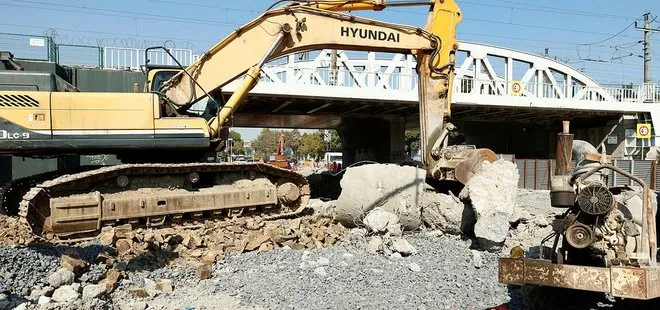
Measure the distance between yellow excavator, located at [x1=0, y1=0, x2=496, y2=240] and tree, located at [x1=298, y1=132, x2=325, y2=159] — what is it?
6349 centimetres

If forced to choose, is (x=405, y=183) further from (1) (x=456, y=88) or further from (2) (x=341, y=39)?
(1) (x=456, y=88)

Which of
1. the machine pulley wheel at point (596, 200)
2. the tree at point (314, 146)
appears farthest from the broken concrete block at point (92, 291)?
the tree at point (314, 146)

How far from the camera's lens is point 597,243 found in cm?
484

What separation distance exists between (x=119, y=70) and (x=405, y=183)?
1245cm

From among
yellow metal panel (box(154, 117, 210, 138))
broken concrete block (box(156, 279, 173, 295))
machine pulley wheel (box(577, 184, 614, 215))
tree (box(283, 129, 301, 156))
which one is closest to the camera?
machine pulley wheel (box(577, 184, 614, 215))

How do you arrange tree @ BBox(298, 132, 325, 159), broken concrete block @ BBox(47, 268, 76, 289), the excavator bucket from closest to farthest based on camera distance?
broken concrete block @ BBox(47, 268, 76, 289)
the excavator bucket
tree @ BBox(298, 132, 325, 159)

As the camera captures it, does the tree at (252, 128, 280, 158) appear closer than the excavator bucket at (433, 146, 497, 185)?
No

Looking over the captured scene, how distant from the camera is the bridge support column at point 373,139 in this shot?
28256 mm

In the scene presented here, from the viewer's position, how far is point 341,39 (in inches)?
437

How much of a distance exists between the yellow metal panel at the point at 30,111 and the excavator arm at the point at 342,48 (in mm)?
2124

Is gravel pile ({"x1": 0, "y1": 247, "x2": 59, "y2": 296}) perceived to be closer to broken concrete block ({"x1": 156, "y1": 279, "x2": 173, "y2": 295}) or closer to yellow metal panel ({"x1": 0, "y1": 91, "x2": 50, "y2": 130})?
broken concrete block ({"x1": 156, "y1": 279, "x2": 173, "y2": 295})

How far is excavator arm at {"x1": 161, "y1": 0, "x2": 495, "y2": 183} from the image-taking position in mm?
10477

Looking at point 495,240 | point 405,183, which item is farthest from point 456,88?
point 495,240

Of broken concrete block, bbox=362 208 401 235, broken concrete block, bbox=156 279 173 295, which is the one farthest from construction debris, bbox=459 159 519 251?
broken concrete block, bbox=156 279 173 295
